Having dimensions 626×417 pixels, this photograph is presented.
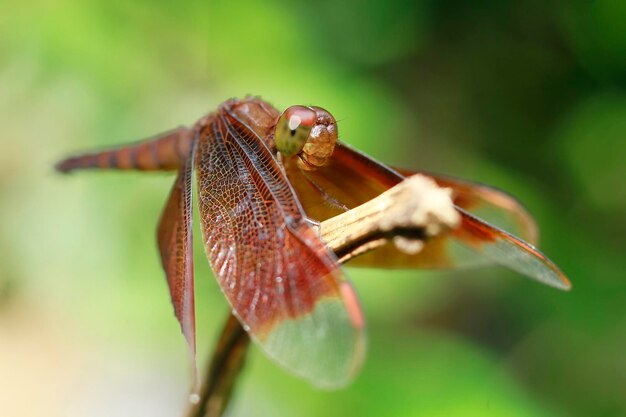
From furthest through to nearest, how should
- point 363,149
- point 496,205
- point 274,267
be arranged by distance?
1. point 363,149
2. point 496,205
3. point 274,267

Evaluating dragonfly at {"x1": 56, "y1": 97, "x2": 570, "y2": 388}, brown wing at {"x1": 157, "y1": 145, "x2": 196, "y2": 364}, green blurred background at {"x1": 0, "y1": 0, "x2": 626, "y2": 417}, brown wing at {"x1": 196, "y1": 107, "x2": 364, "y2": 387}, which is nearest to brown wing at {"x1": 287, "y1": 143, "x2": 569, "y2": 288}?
dragonfly at {"x1": 56, "y1": 97, "x2": 570, "y2": 388}

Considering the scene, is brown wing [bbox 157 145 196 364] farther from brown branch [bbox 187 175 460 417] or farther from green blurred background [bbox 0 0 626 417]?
green blurred background [bbox 0 0 626 417]

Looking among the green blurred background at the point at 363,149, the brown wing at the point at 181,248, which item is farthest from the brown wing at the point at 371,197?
the green blurred background at the point at 363,149

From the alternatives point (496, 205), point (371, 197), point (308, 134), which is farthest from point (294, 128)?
point (496, 205)

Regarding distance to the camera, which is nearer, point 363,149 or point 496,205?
point 496,205

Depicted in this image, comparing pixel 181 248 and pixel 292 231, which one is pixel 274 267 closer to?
pixel 292 231

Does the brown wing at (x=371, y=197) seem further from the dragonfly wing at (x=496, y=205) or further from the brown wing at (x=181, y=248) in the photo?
the brown wing at (x=181, y=248)

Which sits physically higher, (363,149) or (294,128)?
(363,149)
